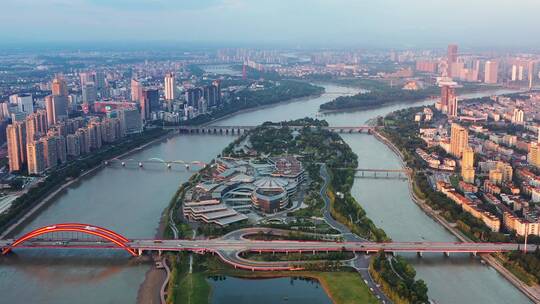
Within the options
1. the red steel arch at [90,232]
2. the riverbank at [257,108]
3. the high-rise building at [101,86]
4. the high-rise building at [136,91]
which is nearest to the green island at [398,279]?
the red steel arch at [90,232]

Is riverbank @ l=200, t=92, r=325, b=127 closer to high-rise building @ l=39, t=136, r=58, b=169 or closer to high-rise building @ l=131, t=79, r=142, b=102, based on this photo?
high-rise building @ l=131, t=79, r=142, b=102

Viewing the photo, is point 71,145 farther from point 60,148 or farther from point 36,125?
point 36,125

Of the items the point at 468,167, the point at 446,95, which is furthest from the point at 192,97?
the point at 468,167

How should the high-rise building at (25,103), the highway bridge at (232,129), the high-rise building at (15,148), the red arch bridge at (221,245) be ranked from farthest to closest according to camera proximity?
1. the high-rise building at (25,103)
2. the highway bridge at (232,129)
3. the high-rise building at (15,148)
4. the red arch bridge at (221,245)

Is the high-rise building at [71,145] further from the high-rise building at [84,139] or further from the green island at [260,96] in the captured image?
the green island at [260,96]

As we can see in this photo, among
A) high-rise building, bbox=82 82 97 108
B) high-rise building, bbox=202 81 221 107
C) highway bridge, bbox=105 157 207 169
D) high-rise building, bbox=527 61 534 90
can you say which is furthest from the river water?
high-rise building, bbox=527 61 534 90
